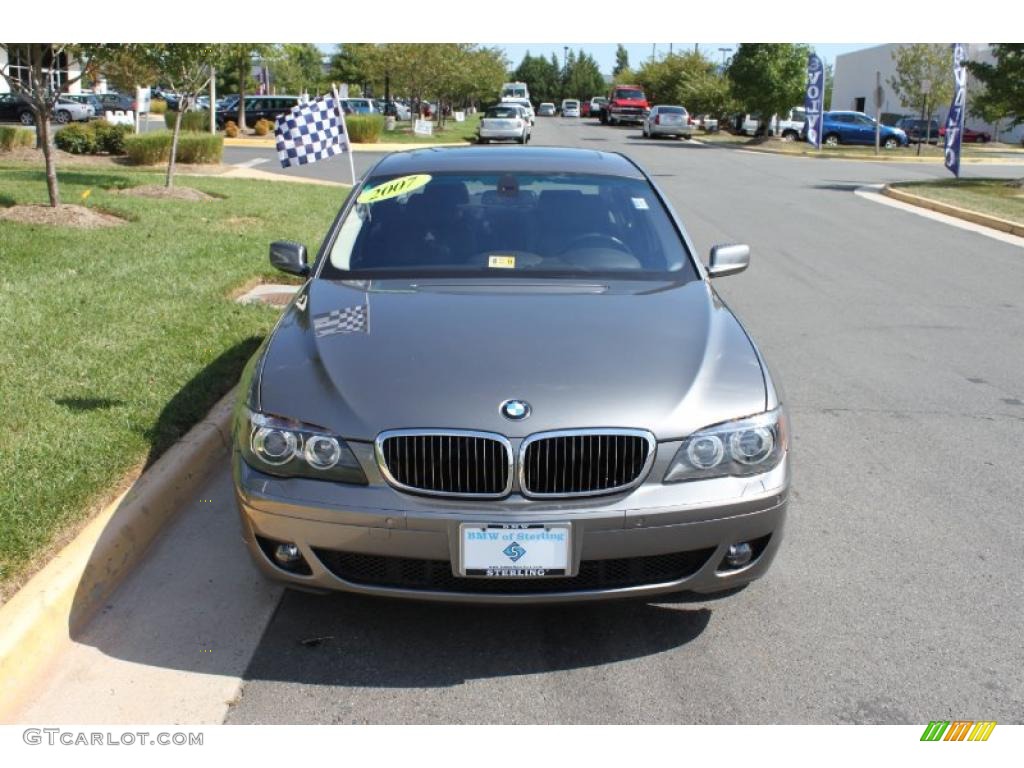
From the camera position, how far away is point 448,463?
3.29 meters

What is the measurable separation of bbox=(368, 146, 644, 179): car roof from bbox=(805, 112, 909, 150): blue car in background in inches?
1638

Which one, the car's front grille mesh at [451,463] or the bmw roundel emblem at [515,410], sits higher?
the bmw roundel emblem at [515,410]

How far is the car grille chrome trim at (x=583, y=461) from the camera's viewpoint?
3.29 metres

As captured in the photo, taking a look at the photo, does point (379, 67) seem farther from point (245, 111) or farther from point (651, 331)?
point (651, 331)

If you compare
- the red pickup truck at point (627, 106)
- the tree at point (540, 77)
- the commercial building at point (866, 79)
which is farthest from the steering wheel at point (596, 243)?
the tree at point (540, 77)

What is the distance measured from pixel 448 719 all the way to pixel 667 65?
74106 millimetres

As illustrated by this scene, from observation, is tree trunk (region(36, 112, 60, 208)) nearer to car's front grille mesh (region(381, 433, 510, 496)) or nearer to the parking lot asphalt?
the parking lot asphalt

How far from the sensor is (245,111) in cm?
4281

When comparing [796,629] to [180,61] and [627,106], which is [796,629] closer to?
[180,61]

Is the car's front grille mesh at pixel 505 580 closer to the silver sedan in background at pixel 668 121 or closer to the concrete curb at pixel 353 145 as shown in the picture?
the concrete curb at pixel 353 145

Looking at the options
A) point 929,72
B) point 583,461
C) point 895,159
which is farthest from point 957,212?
point 929,72

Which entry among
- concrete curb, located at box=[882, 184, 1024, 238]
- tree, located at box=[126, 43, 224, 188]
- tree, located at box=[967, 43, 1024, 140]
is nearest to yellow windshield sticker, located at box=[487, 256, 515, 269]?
tree, located at box=[126, 43, 224, 188]

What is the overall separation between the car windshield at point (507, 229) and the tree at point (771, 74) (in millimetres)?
40208

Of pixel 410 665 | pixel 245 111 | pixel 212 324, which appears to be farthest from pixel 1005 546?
pixel 245 111
